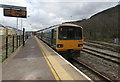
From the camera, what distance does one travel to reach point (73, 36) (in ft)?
23.6

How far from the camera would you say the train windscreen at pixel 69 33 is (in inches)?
275

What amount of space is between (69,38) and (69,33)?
41 centimetres

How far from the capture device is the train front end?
6941 mm

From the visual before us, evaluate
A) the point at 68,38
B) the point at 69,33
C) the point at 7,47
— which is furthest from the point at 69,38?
the point at 7,47

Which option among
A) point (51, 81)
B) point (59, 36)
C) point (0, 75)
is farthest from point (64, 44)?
point (0, 75)

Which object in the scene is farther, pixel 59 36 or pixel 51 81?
pixel 59 36

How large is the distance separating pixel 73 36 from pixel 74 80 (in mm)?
4392

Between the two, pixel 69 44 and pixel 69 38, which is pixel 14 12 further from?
pixel 69 44

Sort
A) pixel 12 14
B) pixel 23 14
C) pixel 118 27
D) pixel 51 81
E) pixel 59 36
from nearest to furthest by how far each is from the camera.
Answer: pixel 51 81
pixel 59 36
pixel 12 14
pixel 23 14
pixel 118 27

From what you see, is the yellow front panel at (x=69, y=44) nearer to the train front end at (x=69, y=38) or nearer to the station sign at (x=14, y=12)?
the train front end at (x=69, y=38)

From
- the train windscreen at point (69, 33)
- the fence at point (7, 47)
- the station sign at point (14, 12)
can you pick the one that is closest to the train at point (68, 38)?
the train windscreen at point (69, 33)

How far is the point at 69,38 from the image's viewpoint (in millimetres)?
7059

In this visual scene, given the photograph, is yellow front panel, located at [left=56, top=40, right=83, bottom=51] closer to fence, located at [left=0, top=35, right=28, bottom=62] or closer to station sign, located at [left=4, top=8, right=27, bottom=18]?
fence, located at [left=0, top=35, right=28, bottom=62]

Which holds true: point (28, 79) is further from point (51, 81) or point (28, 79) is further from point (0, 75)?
point (0, 75)
